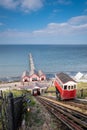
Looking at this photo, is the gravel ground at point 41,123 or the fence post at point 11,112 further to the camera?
the gravel ground at point 41,123

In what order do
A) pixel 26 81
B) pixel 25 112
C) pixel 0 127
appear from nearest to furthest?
1. pixel 0 127
2. pixel 25 112
3. pixel 26 81

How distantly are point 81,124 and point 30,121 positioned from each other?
1.88 meters

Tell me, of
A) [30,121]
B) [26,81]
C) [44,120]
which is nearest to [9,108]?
[30,121]

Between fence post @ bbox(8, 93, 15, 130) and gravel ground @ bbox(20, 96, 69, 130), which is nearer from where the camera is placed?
fence post @ bbox(8, 93, 15, 130)

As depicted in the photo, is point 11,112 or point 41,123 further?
point 41,123

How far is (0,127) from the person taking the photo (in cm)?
448

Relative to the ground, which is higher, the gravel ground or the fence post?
the fence post

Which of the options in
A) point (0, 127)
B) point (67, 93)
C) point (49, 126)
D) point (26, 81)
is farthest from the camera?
point (26, 81)

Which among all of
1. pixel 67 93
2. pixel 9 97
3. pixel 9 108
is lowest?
pixel 67 93

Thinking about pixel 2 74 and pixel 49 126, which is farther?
pixel 2 74

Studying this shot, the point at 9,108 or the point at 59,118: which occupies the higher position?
the point at 9,108

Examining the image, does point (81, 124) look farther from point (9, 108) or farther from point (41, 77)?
point (41, 77)

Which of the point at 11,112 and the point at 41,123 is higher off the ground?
the point at 11,112

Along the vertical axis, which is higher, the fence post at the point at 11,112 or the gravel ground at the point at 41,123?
the fence post at the point at 11,112
